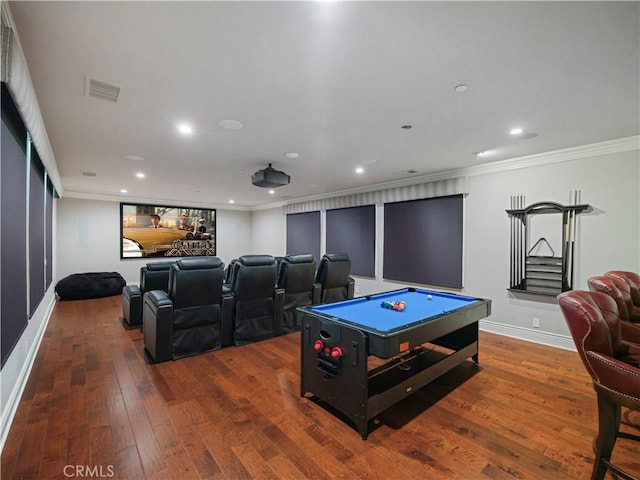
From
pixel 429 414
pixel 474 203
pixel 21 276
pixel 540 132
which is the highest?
pixel 540 132

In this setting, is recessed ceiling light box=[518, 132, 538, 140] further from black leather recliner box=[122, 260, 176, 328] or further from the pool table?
black leather recliner box=[122, 260, 176, 328]

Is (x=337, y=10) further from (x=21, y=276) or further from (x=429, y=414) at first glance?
(x=21, y=276)

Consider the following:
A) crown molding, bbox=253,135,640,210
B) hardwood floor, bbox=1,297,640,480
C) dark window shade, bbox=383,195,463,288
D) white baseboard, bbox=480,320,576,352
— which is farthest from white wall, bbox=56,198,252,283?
white baseboard, bbox=480,320,576,352

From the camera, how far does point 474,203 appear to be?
15.3 feet

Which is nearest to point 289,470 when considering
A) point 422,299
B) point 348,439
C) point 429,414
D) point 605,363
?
point 348,439

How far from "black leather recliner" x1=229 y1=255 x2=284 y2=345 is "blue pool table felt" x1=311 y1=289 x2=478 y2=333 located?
126 centimetres

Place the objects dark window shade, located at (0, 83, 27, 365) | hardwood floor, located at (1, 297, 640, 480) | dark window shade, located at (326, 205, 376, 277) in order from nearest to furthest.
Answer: hardwood floor, located at (1, 297, 640, 480) < dark window shade, located at (0, 83, 27, 365) < dark window shade, located at (326, 205, 376, 277)

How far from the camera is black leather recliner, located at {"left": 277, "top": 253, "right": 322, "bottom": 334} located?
4.27m

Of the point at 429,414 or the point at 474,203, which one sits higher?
the point at 474,203

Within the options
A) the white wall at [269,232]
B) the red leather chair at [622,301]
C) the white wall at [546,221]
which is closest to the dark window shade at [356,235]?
the white wall at [546,221]

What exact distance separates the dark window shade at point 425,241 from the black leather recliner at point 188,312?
3.39 meters

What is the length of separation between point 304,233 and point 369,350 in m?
6.18

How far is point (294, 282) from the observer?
4.32 meters

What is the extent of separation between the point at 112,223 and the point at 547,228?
9365 millimetres
